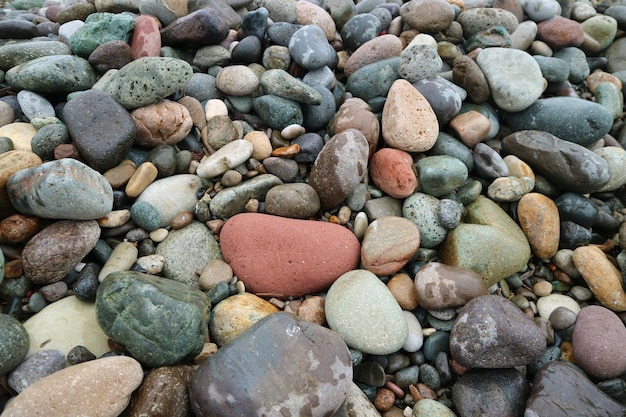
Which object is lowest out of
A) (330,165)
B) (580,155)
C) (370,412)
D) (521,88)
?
(370,412)

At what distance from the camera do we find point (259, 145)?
3352 mm

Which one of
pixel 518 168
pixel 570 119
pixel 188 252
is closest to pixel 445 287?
pixel 518 168

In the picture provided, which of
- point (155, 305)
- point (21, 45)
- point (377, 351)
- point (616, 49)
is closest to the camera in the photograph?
point (155, 305)

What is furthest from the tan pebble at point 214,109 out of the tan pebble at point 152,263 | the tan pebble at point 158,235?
the tan pebble at point 152,263

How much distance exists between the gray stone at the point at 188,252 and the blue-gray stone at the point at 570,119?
2.86 meters

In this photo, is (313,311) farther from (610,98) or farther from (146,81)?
(610,98)

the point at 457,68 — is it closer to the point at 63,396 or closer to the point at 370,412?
the point at 370,412

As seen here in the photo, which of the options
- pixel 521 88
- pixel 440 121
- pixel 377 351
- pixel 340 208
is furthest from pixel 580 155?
pixel 377 351

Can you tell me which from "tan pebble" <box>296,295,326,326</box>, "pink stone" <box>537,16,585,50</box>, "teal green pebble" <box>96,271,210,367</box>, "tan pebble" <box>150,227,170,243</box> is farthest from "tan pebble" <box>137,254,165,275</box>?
"pink stone" <box>537,16,585,50</box>

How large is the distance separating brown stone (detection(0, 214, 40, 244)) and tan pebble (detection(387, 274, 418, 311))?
236 cm

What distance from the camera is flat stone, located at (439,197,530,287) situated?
297cm

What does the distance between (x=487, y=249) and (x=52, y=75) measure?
3.49 m

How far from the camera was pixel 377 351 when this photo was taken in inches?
103

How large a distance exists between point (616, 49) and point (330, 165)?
381cm
